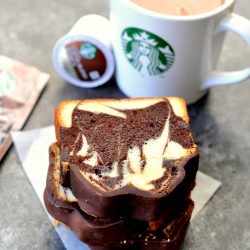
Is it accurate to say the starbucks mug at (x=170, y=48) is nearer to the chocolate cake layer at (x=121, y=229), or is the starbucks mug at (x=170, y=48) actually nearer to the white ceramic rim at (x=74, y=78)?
the white ceramic rim at (x=74, y=78)

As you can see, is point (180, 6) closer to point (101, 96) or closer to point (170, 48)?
point (170, 48)

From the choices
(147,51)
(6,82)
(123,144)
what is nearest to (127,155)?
(123,144)

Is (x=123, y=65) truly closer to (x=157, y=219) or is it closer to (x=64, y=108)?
(x=64, y=108)

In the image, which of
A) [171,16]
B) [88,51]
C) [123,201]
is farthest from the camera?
[88,51]

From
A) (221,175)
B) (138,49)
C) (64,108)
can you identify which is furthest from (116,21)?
(221,175)

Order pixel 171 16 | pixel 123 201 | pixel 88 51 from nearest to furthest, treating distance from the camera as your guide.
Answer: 1. pixel 123 201
2. pixel 171 16
3. pixel 88 51

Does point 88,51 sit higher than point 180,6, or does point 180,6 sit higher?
point 180,6
